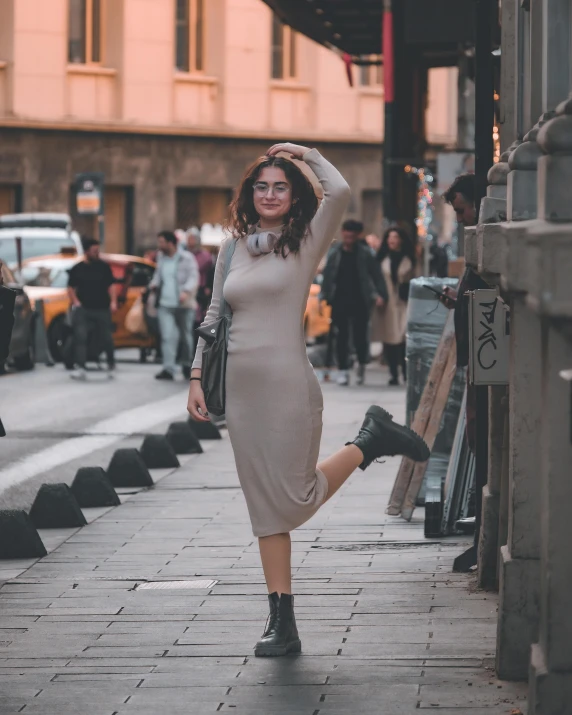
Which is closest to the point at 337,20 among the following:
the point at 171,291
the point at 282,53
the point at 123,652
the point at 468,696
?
the point at 171,291

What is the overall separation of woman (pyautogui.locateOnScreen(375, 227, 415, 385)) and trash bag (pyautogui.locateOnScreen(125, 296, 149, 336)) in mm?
4944

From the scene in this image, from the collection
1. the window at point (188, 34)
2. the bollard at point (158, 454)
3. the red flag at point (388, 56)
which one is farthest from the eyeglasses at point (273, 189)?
the window at point (188, 34)

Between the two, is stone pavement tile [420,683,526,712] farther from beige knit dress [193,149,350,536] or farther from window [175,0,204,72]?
window [175,0,204,72]

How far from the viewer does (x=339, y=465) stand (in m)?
7.04

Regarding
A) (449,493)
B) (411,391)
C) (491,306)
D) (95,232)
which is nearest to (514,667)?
(491,306)

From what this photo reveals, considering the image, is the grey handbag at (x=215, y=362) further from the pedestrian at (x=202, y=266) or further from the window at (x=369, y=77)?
the window at (x=369, y=77)

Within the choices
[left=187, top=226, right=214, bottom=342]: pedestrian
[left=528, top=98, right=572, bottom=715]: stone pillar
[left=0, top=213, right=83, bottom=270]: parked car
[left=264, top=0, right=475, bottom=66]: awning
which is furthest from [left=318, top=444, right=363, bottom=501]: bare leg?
[left=0, top=213, right=83, bottom=270]: parked car

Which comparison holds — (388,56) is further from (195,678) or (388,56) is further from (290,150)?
(195,678)

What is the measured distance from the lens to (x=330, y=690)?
5863mm

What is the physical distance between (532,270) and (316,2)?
20237 millimetres

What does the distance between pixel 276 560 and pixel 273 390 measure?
0.63 metres

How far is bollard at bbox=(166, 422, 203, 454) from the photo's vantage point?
45.8 ft

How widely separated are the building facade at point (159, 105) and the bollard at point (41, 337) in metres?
16.4

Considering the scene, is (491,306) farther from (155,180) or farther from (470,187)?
(155,180)
